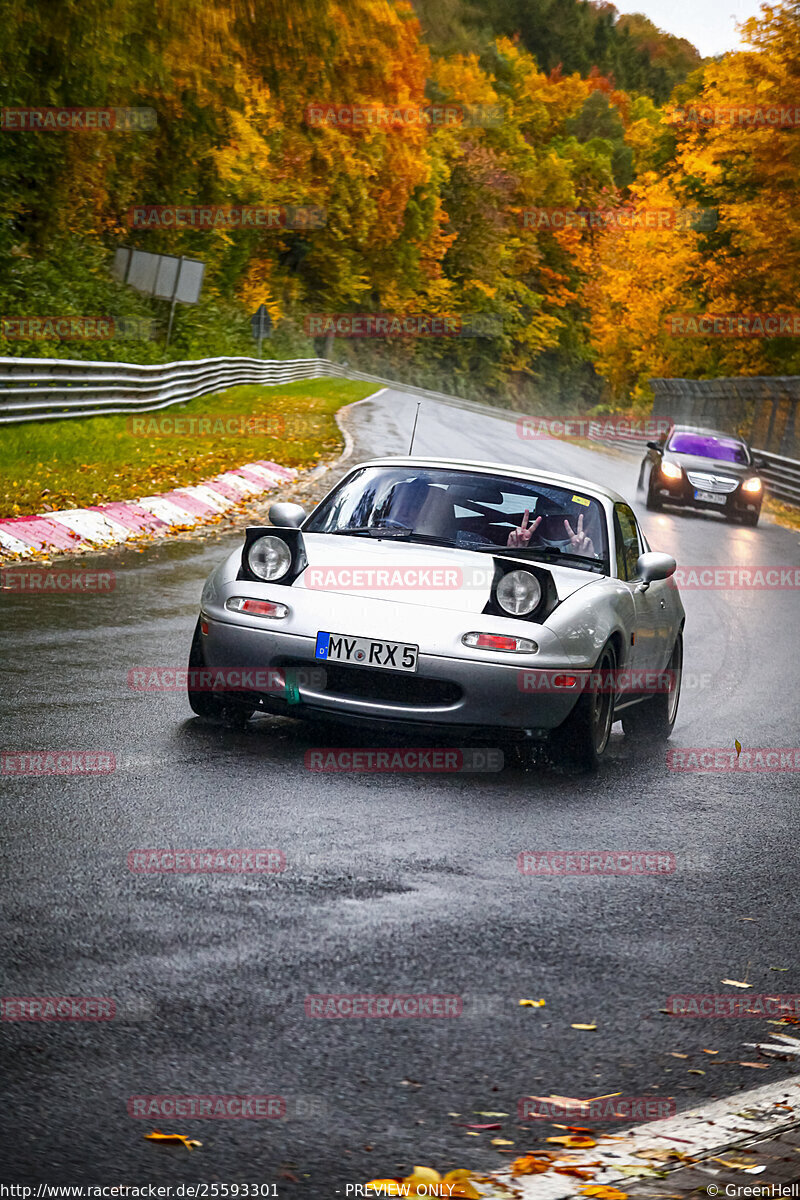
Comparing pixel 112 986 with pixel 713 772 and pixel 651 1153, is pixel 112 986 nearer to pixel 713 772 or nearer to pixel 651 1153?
pixel 651 1153

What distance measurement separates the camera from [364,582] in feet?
22.8

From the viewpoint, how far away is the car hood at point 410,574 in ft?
22.4

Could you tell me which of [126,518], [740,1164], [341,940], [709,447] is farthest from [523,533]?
[709,447]

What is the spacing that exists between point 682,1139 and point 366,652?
3581 millimetres

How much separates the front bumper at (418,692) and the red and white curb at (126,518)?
6706 millimetres

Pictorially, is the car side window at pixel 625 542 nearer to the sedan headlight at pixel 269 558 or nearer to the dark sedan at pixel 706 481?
the sedan headlight at pixel 269 558

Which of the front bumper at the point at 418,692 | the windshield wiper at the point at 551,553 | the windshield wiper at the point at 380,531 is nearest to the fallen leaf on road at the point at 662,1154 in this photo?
the front bumper at the point at 418,692

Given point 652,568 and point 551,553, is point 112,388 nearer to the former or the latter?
point 652,568

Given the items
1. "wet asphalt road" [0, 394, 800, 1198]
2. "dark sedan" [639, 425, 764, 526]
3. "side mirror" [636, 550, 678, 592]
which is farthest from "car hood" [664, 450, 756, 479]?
"side mirror" [636, 550, 678, 592]

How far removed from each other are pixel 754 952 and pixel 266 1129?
2.07m

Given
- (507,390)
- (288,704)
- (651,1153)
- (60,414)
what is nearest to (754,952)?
(651,1153)

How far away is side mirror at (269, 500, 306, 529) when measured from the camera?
309 inches

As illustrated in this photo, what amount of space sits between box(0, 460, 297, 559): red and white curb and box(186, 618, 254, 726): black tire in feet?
19.8

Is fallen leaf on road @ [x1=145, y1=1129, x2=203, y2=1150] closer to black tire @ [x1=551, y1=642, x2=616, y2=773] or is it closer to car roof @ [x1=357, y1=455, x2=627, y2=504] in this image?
black tire @ [x1=551, y1=642, x2=616, y2=773]
